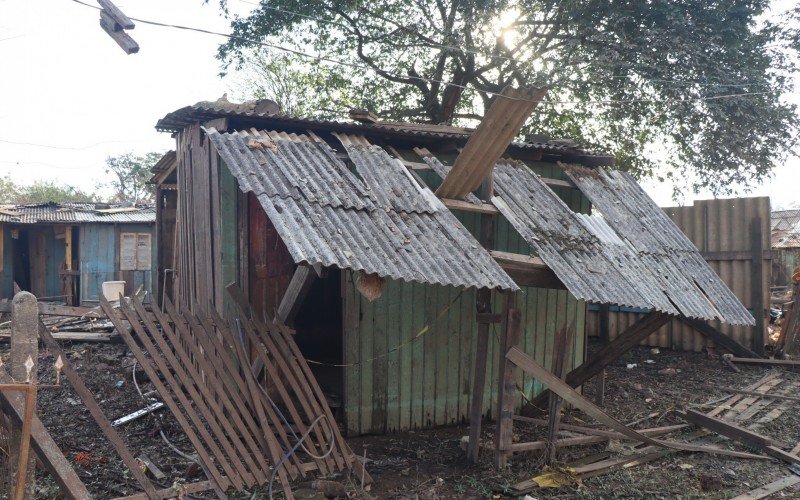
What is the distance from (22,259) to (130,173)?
68.1 ft

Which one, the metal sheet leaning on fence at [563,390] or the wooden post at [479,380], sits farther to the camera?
the wooden post at [479,380]

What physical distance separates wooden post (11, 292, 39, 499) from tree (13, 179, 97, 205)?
35049 mm

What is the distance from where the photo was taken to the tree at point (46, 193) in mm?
34812

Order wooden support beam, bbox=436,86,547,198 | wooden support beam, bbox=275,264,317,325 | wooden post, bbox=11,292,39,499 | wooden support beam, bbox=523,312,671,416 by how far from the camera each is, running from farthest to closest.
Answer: wooden support beam, bbox=523,312,671,416
wooden support beam, bbox=436,86,547,198
wooden support beam, bbox=275,264,317,325
wooden post, bbox=11,292,39,499

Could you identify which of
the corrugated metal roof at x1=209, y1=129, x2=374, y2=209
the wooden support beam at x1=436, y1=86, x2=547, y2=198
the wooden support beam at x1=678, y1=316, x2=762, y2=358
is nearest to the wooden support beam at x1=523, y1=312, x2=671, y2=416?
the wooden support beam at x1=436, y1=86, x2=547, y2=198

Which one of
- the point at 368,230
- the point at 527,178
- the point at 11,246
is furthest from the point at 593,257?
the point at 11,246

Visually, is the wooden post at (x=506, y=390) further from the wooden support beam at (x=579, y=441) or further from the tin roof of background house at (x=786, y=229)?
the tin roof of background house at (x=786, y=229)

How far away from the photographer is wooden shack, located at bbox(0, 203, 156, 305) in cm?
1741

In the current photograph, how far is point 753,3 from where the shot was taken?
12.3m

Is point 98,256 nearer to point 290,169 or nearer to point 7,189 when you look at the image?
point 290,169

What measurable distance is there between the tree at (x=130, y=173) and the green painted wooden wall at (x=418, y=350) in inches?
1358

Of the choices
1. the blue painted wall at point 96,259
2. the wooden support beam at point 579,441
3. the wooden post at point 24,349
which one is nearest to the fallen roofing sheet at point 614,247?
the wooden support beam at point 579,441

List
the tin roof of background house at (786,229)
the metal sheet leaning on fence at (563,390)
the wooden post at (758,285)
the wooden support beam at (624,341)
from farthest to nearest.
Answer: the tin roof of background house at (786,229) < the wooden post at (758,285) < the wooden support beam at (624,341) < the metal sheet leaning on fence at (563,390)

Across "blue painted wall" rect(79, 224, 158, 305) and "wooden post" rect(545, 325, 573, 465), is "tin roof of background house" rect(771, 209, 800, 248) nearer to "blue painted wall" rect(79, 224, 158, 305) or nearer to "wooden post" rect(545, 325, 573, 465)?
"wooden post" rect(545, 325, 573, 465)
